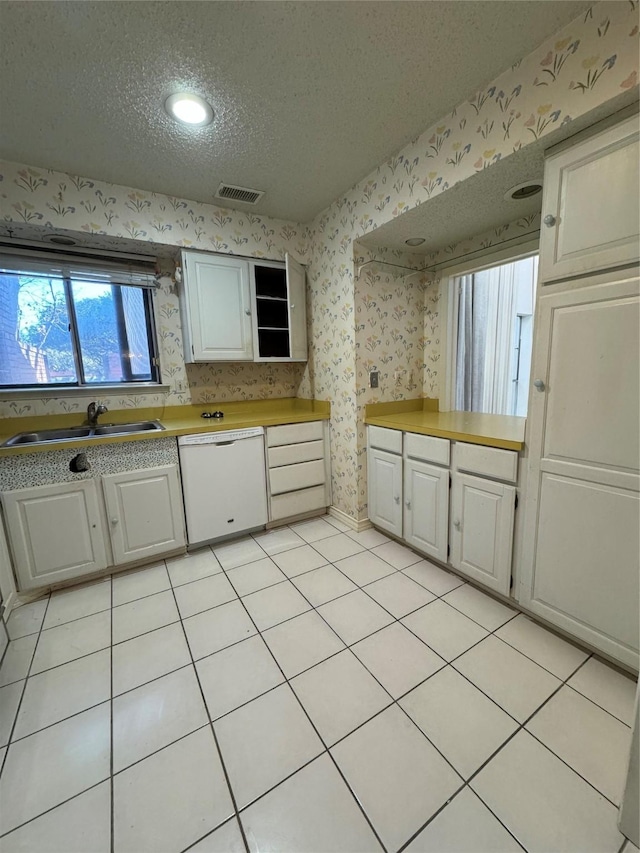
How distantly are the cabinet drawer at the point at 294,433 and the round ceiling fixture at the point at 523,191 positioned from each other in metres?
1.82

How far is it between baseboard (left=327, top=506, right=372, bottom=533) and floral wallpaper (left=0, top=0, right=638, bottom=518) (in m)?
0.05

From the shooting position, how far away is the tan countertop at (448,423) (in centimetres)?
171

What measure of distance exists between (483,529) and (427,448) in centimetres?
53

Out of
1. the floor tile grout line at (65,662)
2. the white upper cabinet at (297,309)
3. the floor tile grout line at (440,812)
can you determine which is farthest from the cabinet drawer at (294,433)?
the floor tile grout line at (440,812)

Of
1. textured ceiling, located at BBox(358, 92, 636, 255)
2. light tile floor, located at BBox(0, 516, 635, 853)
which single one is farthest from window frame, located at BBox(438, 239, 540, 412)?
light tile floor, located at BBox(0, 516, 635, 853)

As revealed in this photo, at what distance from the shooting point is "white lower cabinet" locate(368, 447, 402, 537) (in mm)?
2295

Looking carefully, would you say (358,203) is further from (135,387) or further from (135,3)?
(135,387)

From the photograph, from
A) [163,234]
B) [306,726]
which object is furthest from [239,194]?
[306,726]

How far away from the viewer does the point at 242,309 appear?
2.60m

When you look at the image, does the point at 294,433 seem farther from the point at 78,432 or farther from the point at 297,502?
the point at 78,432

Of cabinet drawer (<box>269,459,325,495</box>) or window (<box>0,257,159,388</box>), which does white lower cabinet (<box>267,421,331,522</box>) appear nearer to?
cabinet drawer (<box>269,459,325,495</box>)

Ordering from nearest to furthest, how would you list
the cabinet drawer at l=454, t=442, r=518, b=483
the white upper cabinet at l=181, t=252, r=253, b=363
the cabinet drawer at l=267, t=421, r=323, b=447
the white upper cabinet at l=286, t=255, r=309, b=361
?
the cabinet drawer at l=454, t=442, r=518, b=483 < the white upper cabinet at l=181, t=252, r=253, b=363 < the cabinet drawer at l=267, t=421, r=323, b=447 < the white upper cabinet at l=286, t=255, r=309, b=361

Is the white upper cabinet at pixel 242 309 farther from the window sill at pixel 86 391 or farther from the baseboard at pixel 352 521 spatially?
the baseboard at pixel 352 521

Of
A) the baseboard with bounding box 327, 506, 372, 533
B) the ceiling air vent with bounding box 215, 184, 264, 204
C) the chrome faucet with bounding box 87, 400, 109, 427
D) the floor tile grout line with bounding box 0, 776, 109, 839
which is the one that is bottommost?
the floor tile grout line with bounding box 0, 776, 109, 839
